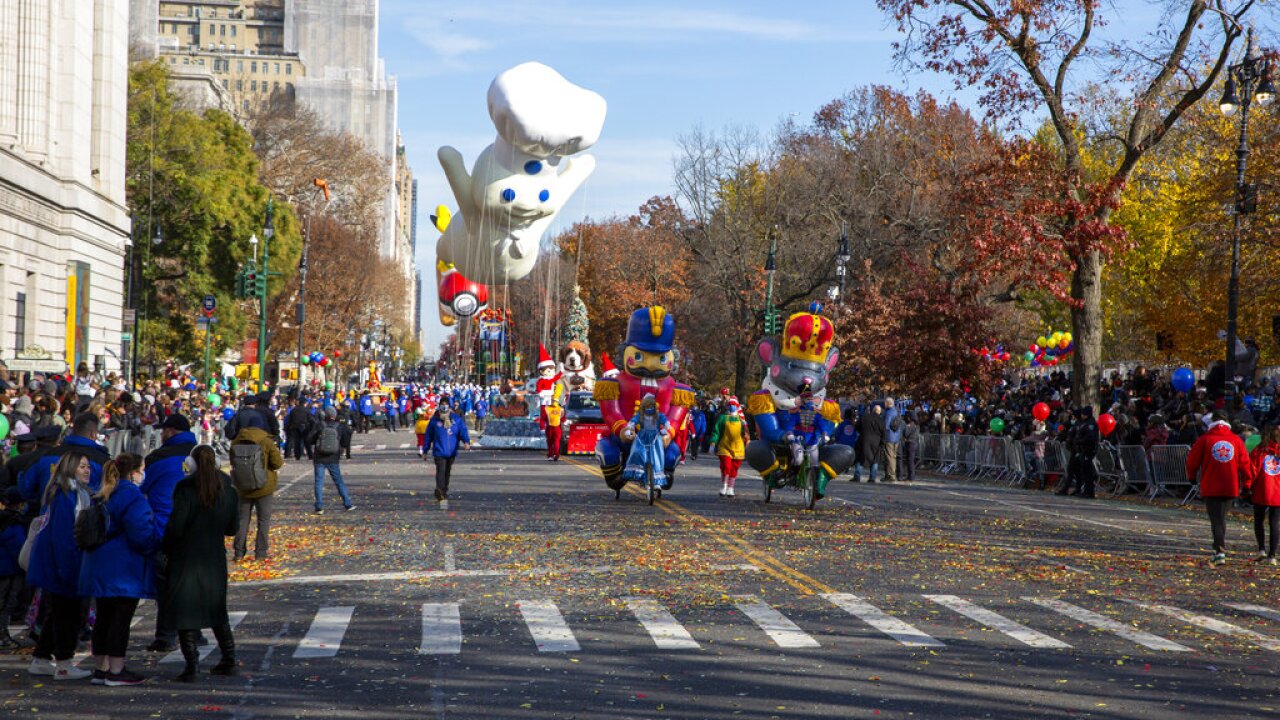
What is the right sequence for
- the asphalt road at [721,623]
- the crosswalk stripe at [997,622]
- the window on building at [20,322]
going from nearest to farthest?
the asphalt road at [721,623], the crosswalk stripe at [997,622], the window on building at [20,322]

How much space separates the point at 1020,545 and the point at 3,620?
40.2 ft

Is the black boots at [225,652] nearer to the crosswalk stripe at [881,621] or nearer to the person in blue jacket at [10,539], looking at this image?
the person in blue jacket at [10,539]

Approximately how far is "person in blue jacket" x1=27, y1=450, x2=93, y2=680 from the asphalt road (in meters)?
0.27

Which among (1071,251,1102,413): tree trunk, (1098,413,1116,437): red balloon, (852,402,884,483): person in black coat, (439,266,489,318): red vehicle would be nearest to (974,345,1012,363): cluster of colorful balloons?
(852,402,884,483): person in black coat

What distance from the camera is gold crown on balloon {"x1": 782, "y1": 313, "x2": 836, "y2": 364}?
80.0 ft

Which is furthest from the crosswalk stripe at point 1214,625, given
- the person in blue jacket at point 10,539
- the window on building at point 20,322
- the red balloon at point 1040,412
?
the window on building at point 20,322

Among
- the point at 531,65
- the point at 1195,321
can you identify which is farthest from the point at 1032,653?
the point at 1195,321

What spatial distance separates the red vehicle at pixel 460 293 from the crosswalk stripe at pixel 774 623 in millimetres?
33796

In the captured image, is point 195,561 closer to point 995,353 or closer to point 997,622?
point 997,622

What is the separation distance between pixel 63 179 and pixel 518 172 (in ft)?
43.0

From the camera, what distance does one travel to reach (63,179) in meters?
42.6

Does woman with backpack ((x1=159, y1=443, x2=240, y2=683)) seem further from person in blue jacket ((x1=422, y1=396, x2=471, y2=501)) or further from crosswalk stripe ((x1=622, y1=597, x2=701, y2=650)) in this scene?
person in blue jacket ((x1=422, y1=396, x2=471, y2=501))

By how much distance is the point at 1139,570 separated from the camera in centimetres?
1609

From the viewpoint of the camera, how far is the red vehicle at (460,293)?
46.2 m
